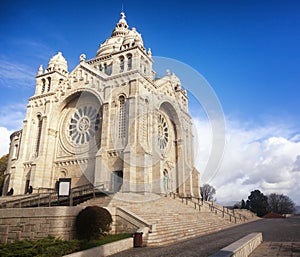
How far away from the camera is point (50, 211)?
1127 cm

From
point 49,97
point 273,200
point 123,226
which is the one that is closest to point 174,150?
point 49,97

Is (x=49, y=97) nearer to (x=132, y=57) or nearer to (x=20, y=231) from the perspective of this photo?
(x=132, y=57)

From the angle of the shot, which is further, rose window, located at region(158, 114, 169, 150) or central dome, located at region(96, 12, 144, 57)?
central dome, located at region(96, 12, 144, 57)

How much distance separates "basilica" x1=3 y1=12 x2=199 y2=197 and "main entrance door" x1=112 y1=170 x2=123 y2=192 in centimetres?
10

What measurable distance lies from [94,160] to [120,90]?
316 inches

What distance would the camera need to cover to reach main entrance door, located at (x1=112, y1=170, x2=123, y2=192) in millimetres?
24203

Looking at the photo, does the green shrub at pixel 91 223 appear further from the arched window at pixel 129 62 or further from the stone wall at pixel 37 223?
the arched window at pixel 129 62

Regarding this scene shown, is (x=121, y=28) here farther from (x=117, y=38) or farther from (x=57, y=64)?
(x=57, y=64)

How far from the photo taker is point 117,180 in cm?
2472

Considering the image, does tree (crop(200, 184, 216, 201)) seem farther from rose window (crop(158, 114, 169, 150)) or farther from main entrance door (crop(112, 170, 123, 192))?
main entrance door (crop(112, 170, 123, 192))

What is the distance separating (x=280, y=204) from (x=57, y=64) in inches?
2689

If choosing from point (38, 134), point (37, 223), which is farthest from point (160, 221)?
point (38, 134)

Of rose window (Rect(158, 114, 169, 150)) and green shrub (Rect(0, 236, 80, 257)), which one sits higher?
rose window (Rect(158, 114, 169, 150))

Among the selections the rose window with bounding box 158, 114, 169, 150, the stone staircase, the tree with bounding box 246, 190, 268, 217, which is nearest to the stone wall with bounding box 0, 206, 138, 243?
the stone staircase
